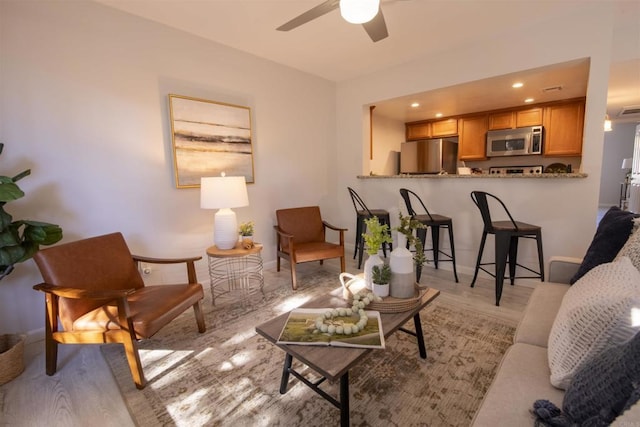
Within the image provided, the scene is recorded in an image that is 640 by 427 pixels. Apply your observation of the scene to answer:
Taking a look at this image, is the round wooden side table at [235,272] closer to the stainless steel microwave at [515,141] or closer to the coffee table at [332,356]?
the coffee table at [332,356]

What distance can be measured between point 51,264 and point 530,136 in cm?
589

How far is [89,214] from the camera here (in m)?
2.36

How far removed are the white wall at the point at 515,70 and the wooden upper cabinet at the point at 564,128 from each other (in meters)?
2.29

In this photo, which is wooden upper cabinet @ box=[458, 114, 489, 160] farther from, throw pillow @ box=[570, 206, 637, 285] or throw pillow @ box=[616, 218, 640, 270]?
throw pillow @ box=[616, 218, 640, 270]

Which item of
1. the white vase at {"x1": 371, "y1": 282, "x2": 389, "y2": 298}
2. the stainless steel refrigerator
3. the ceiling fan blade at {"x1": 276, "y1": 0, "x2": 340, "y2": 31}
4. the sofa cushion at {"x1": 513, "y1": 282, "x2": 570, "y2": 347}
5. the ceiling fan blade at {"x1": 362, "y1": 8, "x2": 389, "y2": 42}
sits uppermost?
the ceiling fan blade at {"x1": 276, "y1": 0, "x2": 340, "y2": 31}

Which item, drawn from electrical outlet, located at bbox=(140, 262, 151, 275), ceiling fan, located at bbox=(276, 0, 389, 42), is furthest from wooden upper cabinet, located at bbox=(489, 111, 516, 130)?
electrical outlet, located at bbox=(140, 262, 151, 275)

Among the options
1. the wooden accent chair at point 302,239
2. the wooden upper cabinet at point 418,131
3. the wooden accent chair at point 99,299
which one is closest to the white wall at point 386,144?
the wooden upper cabinet at point 418,131

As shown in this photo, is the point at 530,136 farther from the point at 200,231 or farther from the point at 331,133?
the point at 200,231

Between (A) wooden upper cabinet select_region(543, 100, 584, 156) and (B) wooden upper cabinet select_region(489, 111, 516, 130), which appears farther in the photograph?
(B) wooden upper cabinet select_region(489, 111, 516, 130)

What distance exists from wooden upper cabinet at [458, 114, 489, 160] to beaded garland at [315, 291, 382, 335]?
15.0 ft

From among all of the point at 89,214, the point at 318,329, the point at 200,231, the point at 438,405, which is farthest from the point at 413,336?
the point at 89,214

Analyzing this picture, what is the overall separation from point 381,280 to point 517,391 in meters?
0.76

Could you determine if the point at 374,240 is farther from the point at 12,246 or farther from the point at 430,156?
the point at 430,156

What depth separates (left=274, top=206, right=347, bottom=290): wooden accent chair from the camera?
3.03m
